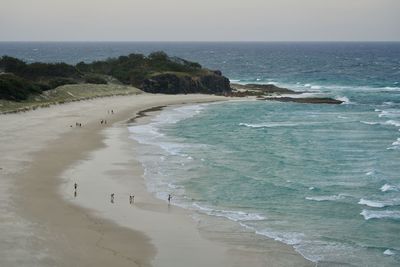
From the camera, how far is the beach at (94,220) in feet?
73.2

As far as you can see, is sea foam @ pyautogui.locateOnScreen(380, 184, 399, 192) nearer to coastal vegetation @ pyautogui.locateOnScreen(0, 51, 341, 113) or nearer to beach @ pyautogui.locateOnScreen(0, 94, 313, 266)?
beach @ pyautogui.locateOnScreen(0, 94, 313, 266)

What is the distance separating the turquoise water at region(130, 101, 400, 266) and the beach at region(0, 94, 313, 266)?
1.61m

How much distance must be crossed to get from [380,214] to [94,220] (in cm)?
1318

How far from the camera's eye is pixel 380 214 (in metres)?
28.2

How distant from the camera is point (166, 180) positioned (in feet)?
115

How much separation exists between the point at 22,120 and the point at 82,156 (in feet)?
57.0

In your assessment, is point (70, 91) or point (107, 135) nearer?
point (107, 135)

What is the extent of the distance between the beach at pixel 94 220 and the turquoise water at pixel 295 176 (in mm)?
1606

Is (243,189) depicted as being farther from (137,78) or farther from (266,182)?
(137,78)

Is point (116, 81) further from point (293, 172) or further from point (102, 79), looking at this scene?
point (293, 172)

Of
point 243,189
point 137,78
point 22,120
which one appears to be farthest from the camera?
point 137,78

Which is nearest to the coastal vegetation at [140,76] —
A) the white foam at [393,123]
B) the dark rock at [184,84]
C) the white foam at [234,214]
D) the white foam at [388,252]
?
the dark rock at [184,84]

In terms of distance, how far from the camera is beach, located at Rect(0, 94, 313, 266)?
22.3 meters

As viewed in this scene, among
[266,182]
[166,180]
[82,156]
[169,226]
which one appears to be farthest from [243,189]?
[82,156]
